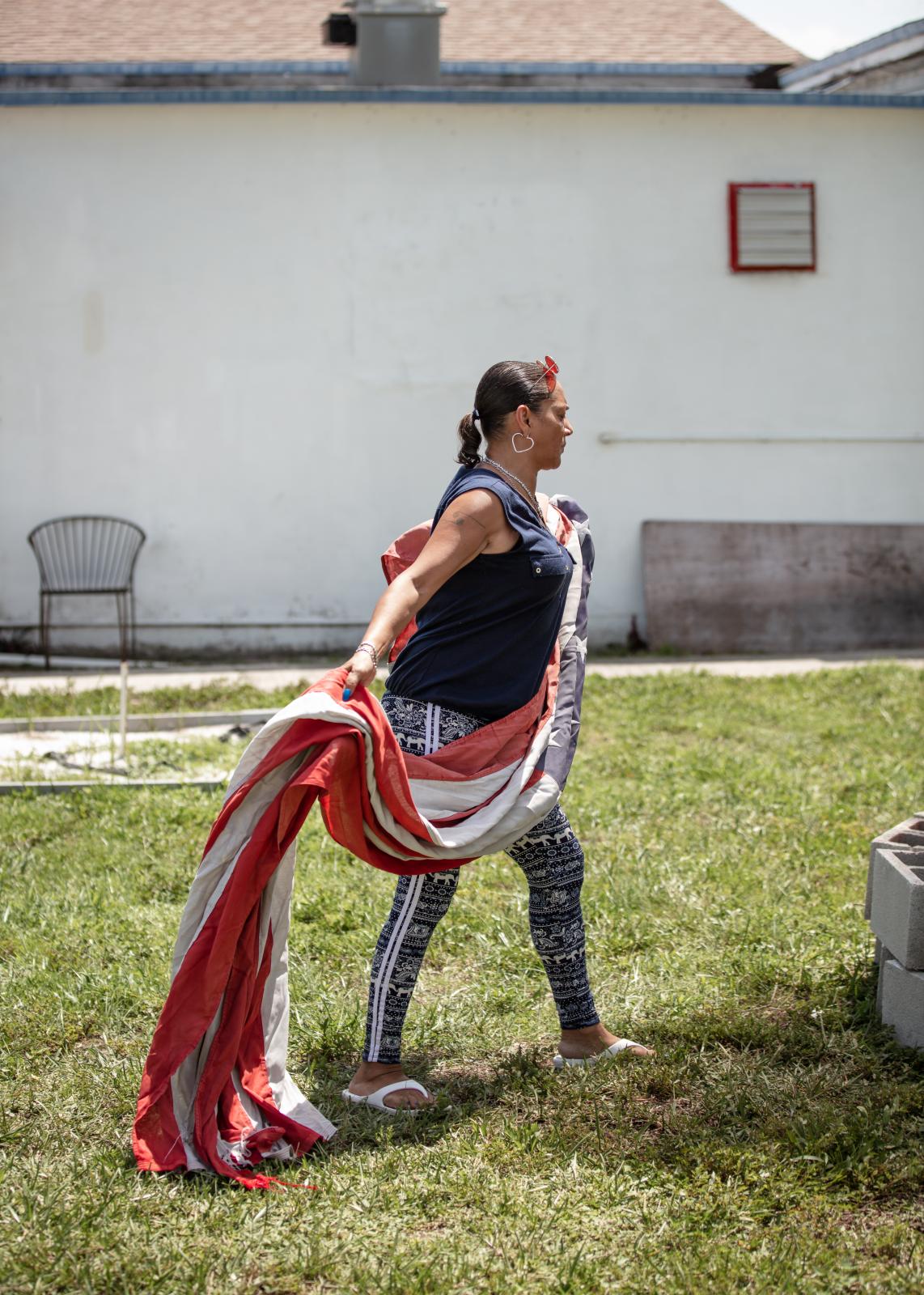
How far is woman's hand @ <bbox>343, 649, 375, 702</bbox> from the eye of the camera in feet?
11.1

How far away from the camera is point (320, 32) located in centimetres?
1484

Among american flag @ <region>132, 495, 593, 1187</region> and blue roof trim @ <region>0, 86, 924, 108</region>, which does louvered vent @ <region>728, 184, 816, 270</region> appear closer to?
blue roof trim @ <region>0, 86, 924, 108</region>

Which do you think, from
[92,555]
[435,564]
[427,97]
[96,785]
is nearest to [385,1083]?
[435,564]

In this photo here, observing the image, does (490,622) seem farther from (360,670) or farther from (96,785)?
(96,785)

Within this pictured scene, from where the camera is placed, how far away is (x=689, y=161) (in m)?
12.5

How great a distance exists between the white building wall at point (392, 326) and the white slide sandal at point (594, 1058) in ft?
28.6

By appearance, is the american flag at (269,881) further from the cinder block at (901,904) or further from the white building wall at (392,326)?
the white building wall at (392,326)

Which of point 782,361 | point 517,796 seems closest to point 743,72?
point 782,361

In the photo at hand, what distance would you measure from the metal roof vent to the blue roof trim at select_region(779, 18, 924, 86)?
3710 mm

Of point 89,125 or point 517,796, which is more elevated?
point 89,125

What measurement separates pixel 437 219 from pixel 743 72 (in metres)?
4.35

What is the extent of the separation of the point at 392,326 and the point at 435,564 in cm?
923

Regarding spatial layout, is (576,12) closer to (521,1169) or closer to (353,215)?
(353,215)

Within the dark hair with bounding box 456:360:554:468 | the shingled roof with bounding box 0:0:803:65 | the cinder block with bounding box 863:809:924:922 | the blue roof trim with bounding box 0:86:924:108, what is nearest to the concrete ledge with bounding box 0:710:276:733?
the cinder block with bounding box 863:809:924:922
